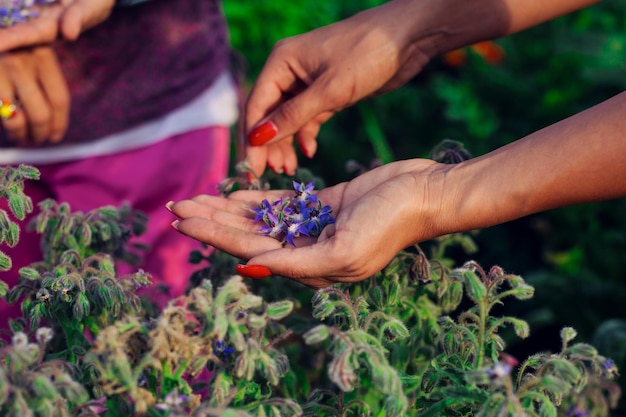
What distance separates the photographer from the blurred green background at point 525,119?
378 centimetres

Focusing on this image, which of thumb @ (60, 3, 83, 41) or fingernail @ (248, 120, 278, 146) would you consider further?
fingernail @ (248, 120, 278, 146)

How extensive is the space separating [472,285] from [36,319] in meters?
0.99

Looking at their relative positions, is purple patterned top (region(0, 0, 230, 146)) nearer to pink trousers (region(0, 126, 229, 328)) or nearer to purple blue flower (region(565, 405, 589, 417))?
pink trousers (region(0, 126, 229, 328))

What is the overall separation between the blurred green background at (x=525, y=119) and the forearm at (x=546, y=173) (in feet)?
5.77

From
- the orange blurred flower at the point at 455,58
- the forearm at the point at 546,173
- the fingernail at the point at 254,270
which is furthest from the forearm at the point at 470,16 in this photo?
the orange blurred flower at the point at 455,58

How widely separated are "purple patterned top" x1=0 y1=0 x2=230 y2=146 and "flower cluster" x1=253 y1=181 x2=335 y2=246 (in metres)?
0.90

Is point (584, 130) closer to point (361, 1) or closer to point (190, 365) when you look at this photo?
point (190, 365)

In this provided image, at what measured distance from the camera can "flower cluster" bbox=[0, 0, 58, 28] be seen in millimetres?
2473

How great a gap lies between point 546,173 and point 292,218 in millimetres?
647

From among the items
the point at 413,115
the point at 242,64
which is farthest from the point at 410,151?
the point at 242,64

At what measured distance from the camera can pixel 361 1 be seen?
5.25 meters

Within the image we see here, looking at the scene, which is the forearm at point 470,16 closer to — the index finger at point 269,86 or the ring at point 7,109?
the index finger at point 269,86

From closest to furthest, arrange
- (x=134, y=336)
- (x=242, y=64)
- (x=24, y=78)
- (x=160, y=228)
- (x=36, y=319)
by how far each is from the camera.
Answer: (x=134, y=336) < (x=36, y=319) < (x=24, y=78) < (x=160, y=228) < (x=242, y=64)

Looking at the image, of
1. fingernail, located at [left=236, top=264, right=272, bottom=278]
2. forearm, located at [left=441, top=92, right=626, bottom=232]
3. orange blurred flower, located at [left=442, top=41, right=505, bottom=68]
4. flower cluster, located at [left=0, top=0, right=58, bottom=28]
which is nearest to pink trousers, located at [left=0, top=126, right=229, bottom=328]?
flower cluster, located at [left=0, top=0, right=58, bottom=28]
